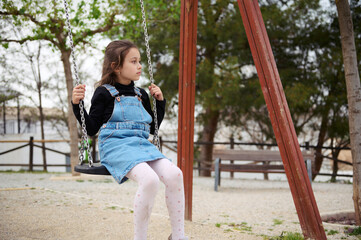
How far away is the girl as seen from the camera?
7.37ft

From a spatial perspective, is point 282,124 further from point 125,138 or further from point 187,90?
point 125,138

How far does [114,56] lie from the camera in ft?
8.50

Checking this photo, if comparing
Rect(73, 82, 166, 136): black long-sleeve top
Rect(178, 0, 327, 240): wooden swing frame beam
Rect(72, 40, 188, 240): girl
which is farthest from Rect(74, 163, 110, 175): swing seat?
Rect(178, 0, 327, 240): wooden swing frame beam

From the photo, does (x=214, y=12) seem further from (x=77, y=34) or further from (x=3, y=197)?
(x=3, y=197)

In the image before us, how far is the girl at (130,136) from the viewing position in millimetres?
2246

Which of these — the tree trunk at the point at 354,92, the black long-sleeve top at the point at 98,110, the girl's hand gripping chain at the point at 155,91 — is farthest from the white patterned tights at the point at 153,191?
the tree trunk at the point at 354,92

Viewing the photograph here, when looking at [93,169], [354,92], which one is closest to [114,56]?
[93,169]

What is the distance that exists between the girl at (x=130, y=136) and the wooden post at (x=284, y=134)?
93cm

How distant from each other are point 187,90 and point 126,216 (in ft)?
4.91

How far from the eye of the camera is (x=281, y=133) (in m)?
3.05

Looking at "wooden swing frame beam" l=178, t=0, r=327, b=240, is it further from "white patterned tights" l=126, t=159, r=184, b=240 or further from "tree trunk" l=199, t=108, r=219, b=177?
"tree trunk" l=199, t=108, r=219, b=177

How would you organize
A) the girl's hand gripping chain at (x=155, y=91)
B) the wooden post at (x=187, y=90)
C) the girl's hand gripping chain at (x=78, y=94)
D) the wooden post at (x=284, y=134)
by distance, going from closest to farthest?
the girl's hand gripping chain at (x=78, y=94)
the girl's hand gripping chain at (x=155, y=91)
the wooden post at (x=284, y=134)
the wooden post at (x=187, y=90)

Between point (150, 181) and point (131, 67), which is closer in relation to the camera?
point (150, 181)

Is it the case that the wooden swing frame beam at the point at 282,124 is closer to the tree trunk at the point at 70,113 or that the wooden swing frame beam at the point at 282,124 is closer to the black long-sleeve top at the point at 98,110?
the black long-sleeve top at the point at 98,110
